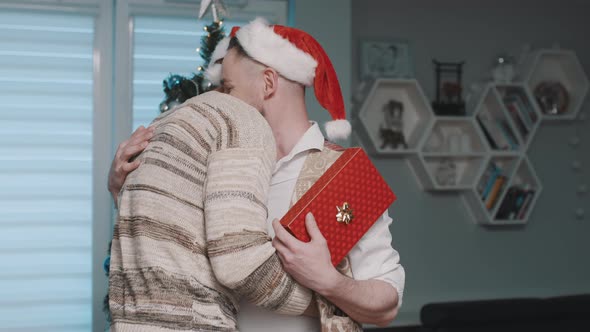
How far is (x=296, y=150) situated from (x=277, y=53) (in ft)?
0.69

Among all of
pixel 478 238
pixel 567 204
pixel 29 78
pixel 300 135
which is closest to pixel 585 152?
pixel 567 204

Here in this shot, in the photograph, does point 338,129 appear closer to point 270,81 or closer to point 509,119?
point 270,81

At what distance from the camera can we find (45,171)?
3580 millimetres

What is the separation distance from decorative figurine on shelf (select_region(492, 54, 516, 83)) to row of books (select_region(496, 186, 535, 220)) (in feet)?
2.45

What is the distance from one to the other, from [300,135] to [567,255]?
4384mm

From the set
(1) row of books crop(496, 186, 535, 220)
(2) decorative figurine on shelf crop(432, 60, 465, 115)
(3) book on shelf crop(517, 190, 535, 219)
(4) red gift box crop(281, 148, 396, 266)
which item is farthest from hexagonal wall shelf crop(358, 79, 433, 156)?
(4) red gift box crop(281, 148, 396, 266)

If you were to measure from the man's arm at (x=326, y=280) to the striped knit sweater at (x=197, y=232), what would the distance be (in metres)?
0.03

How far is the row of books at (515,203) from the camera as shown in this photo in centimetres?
500

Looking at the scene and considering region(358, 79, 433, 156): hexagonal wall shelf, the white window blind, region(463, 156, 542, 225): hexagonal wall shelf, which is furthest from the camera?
region(463, 156, 542, 225): hexagonal wall shelf

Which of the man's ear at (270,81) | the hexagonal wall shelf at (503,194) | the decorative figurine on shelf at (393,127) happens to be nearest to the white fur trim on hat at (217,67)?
the man's ear at (270,81)

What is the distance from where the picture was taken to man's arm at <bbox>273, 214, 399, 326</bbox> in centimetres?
132

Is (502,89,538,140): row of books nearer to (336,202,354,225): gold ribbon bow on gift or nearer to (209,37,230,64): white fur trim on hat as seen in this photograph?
(209,37,230,64): white fur trim on hat

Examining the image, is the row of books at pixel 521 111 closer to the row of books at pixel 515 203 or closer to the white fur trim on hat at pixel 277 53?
the row of books at pixel 515 203

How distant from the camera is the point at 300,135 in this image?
1.58 meters
